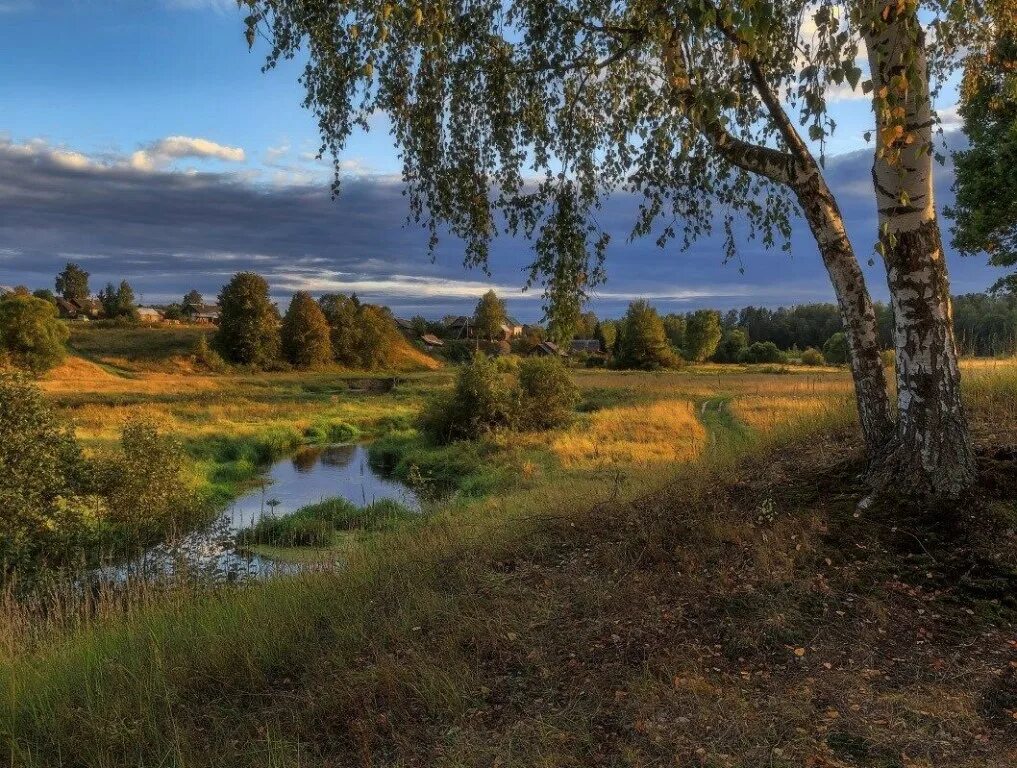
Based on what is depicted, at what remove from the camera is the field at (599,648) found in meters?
3.36

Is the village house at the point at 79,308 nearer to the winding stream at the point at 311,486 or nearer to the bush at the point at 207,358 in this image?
the bush at the point at 207,358

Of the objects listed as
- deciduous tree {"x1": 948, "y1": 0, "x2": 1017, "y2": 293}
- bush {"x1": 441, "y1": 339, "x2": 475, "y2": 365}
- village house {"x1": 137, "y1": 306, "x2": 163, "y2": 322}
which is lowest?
bush {"x1": 441, "y1": 339, "x2": 475, "y2": 365}

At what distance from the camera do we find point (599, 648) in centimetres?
428

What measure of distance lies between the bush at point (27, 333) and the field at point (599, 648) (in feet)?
183

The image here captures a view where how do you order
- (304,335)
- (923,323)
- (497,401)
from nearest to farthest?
1. (923,323)
2. (497,401)
3. (304,335)

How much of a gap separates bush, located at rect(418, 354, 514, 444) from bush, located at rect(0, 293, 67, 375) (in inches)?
1461

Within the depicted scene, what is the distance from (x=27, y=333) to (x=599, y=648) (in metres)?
61.5

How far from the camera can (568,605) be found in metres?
4.94

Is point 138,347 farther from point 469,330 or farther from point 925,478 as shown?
point 925,478

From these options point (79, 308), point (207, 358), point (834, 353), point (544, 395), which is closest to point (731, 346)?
point (834, 353)

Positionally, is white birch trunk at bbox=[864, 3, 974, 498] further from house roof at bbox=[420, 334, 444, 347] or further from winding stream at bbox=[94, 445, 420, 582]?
house roof at bbox=[420, 334, 444, 347]

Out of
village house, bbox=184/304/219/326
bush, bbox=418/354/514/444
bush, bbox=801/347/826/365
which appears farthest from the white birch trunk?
village house, bbox=184/304/219/326

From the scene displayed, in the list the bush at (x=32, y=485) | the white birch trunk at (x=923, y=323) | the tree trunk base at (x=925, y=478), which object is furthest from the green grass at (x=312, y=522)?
the white birch trunk at (x=923, y=323)

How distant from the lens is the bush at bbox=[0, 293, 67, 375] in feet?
168
